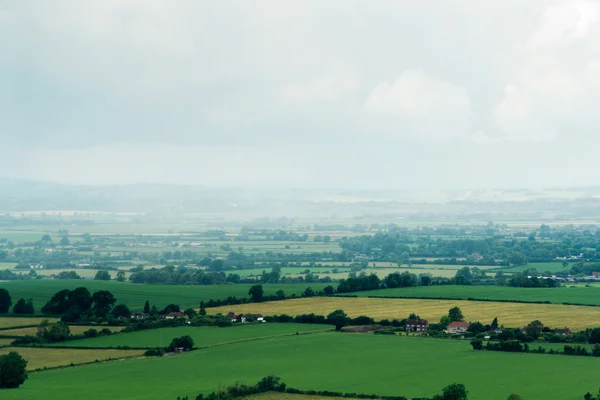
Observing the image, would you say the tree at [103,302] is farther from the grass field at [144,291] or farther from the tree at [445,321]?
the tree at [445,321]

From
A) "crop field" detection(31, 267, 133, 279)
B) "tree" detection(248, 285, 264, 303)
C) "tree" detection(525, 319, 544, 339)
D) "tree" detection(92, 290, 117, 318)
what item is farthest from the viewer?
"crop field" detection(31, 267, 133, 279)

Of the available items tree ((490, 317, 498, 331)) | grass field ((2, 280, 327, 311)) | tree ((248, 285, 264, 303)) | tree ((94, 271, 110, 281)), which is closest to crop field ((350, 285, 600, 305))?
tree ((248, 285, 264, 303))

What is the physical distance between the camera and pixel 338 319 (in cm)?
7081

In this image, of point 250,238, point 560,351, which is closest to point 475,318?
point 560,351

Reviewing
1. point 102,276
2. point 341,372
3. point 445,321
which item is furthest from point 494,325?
point 102,276

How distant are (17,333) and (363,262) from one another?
7113 centimetres

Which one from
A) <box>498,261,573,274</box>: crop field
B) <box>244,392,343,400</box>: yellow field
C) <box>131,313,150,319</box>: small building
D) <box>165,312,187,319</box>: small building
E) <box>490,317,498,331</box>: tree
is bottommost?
<box>244,392,343,400</box>: yellow field

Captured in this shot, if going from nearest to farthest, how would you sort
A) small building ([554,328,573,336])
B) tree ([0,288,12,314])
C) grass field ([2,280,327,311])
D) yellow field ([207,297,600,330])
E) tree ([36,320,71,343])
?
small building ([554,328,573,336])
tree ([36,320,71,343])
yellow field ([207,297,600,330])
tree ([0,288,12,314])
grass field ([2,280,327,311])

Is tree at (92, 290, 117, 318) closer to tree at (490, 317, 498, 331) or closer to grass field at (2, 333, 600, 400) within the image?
grass field at (2, 333, 600, 400)

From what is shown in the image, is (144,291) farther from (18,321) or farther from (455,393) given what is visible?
(455,393)

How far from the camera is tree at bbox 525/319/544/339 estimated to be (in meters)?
62.5

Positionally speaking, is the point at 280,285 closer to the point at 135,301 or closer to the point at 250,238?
the point at 135,301

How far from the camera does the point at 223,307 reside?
82.0m

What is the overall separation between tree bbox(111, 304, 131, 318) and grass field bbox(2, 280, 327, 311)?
361 cm
